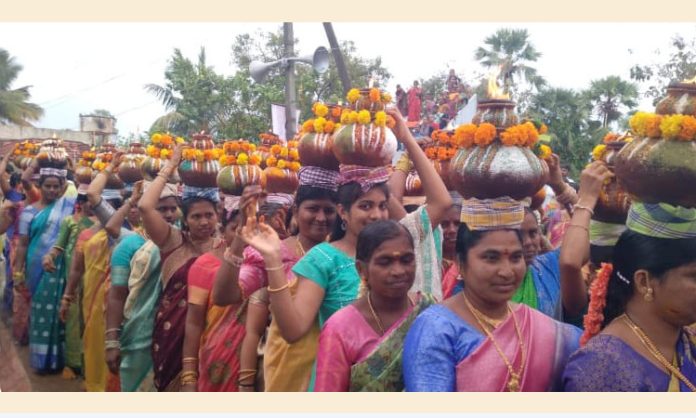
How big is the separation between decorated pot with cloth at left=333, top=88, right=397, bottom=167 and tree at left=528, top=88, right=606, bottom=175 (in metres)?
10.1

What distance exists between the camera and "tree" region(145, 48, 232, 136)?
2128 cm

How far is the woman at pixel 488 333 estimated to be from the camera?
7.99ft

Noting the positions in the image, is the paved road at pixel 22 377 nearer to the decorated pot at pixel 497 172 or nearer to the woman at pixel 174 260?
the woman at pixel 174 260

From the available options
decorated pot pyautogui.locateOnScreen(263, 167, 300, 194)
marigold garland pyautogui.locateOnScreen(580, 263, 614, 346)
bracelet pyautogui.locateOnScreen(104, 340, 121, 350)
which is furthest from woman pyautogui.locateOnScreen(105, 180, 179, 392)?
marigold garland pyautogui.locateOnScreen(580, 263, 614, 346)

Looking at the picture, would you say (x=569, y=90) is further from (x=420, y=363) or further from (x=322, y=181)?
(x=420, y=363)

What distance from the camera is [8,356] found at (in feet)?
29.3

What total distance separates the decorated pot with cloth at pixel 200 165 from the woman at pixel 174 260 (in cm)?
7

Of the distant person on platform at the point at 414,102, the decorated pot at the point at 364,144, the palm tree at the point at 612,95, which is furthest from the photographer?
the palm tree at the point at 612,95

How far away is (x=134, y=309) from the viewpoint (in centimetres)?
537

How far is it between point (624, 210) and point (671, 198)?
2.49 ft

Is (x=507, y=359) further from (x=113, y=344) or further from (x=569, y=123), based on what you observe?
(x=569, y=123)

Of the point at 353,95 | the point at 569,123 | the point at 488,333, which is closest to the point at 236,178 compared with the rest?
the point at 353,95

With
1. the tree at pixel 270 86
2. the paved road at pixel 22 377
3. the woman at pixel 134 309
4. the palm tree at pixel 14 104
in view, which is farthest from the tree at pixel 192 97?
the woman at pixel 134 309

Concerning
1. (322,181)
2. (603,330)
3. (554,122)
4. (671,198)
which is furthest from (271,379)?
(554,122)
